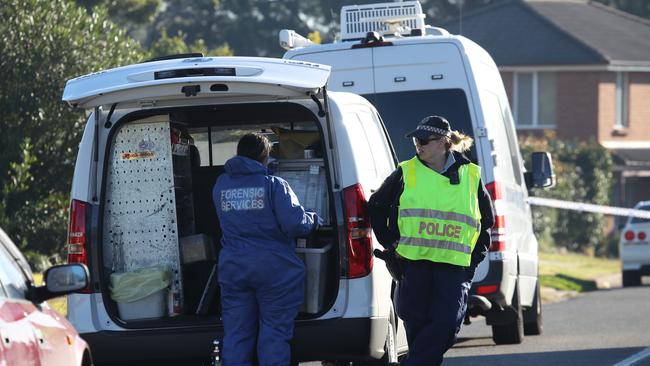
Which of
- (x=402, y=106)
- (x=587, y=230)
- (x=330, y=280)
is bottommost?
(x=587, y=230)

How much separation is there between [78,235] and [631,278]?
60.3ft

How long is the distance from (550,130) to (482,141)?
28.9 metres

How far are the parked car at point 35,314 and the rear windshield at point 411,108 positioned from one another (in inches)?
220

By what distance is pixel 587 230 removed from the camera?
117 feet

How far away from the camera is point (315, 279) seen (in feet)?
28.2

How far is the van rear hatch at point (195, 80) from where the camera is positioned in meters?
8.15

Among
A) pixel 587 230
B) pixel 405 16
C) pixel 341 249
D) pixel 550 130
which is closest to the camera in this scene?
pixel 341 249

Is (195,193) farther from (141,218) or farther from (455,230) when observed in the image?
(455,230)

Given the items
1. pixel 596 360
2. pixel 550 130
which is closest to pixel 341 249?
pixel 596 360

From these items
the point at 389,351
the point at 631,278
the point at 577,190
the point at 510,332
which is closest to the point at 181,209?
the point at 389,351

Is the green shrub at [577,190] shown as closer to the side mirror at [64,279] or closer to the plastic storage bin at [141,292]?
the plastic storage bin at [141,292]

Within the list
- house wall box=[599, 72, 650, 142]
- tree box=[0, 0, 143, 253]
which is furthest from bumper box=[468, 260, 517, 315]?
house wall box=[599, 72, 650, 142]

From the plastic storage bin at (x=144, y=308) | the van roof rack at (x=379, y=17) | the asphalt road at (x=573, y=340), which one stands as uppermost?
the van roof rack at (x=379, y=17)

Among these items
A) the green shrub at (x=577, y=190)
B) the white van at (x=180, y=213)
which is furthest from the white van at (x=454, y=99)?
the green shrub at (x=577, y=190)
